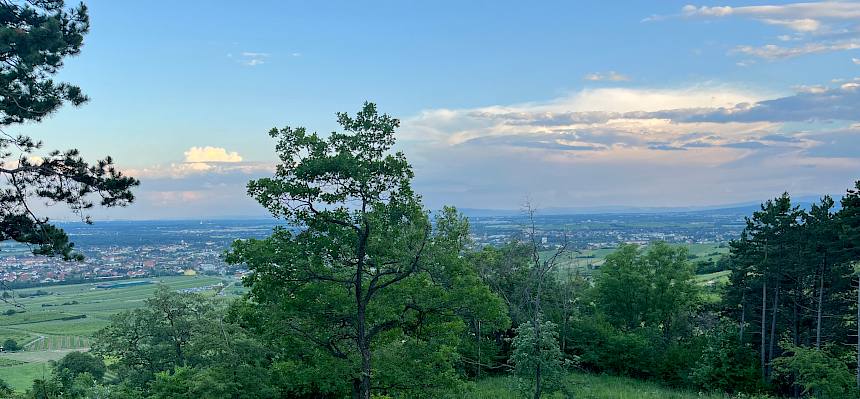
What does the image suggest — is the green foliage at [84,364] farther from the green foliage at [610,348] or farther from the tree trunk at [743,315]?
the tree trunk at [743,315]

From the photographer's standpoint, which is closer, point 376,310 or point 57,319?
point 376,310

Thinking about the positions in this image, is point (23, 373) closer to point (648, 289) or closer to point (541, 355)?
point (541, 355)

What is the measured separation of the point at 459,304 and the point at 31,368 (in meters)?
48.0

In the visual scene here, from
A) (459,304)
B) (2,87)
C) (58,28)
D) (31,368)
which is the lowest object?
(31,368)

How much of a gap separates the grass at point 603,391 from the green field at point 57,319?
1732 centimetres

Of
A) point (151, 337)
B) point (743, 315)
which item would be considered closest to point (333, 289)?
point (151, 337)

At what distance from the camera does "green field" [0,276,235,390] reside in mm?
47625

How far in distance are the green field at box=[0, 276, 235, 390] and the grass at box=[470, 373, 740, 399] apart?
1732 centimetres

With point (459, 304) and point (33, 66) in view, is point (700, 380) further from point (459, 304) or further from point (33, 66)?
point (33, 66)

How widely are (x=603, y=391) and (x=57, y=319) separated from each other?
80.0 m

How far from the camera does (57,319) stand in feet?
256

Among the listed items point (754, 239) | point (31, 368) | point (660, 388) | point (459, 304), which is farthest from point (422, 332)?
point (31, 368)

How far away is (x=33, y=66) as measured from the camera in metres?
13.4

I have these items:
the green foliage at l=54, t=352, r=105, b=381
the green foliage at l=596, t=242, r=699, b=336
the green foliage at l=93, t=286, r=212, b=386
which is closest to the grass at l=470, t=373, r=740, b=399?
the green foliage at l=596, t=242, r=699, b=336
